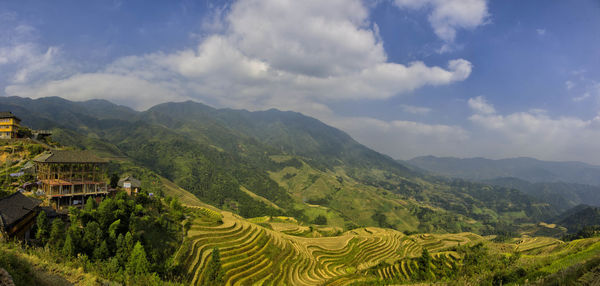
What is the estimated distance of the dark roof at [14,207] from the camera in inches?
755

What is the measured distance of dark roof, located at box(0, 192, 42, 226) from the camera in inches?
755

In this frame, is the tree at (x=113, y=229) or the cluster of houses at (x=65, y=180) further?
the cluster of houses at (x=65, y=180)

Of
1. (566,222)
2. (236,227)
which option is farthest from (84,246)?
(566,222)

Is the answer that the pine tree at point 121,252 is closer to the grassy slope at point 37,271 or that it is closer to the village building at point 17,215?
the village building at point 17,215

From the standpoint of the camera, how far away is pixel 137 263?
2153 cm

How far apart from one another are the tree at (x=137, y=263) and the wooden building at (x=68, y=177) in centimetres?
1514

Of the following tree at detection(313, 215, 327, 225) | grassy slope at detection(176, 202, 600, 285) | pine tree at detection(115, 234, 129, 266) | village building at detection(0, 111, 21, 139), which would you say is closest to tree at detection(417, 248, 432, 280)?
grassy slope at detection(176, 202, 600, 285)

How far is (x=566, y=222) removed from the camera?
19325 centimetres

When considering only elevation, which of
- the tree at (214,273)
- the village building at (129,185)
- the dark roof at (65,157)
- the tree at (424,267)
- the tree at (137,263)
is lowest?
the tree at (424,267)

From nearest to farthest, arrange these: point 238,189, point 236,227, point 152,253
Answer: point 152,253
point 236,227
point 238,189

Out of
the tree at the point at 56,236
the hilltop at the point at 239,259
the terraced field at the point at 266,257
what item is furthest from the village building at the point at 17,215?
the terraced field at the point at 266,257

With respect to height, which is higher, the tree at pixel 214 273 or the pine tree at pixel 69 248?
the pine tree at pixel 69 248

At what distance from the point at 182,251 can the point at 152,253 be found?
17.2 feet

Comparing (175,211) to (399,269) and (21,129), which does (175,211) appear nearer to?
(21,129)
